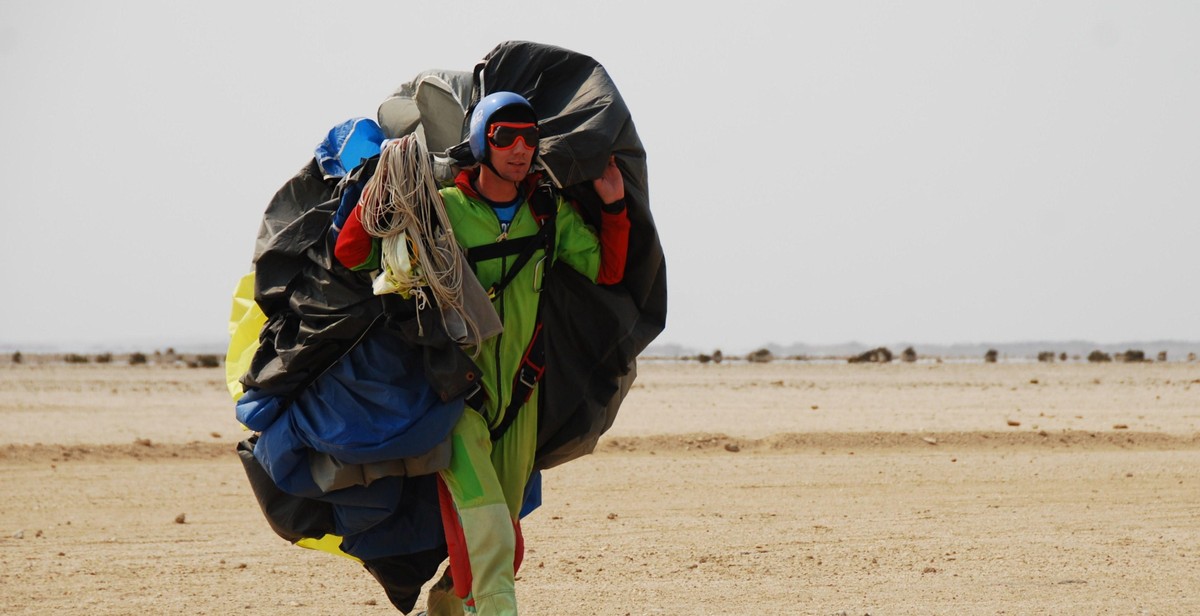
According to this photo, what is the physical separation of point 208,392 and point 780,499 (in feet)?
61.2

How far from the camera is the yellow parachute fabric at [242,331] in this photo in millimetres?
5246

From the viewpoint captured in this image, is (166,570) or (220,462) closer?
(166,570)

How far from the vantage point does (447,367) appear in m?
4.74

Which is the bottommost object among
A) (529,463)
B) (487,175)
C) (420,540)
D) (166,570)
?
(166,570)

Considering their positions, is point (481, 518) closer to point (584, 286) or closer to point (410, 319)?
point (410, 319)

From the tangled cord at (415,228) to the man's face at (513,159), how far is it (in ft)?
0.90

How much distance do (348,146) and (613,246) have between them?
115 centimetres

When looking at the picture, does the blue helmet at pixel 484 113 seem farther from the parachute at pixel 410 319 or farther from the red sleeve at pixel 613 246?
the red sleeve at pixel 613 246

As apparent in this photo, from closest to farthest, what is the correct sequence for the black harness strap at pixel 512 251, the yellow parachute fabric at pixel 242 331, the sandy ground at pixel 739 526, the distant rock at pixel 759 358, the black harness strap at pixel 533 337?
the black harness strap at pixel 512 251 → the black harness strap at pixel 533 337 → the yellow parachute fabric at pixel 242 331 → the sandy ground at pixel 739 526 → the distant rock at pixel 759 358

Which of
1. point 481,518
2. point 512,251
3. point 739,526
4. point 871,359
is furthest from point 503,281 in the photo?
point 871,359

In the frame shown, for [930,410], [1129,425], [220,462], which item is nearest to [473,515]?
[220,462]

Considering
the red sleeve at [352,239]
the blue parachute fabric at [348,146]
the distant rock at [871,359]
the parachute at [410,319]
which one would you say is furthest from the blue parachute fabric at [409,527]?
the distant rock at [871,359]

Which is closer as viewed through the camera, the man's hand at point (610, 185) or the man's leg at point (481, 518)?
the man's leg at point (481, 518)

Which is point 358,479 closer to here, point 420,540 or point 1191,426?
point 420,540
